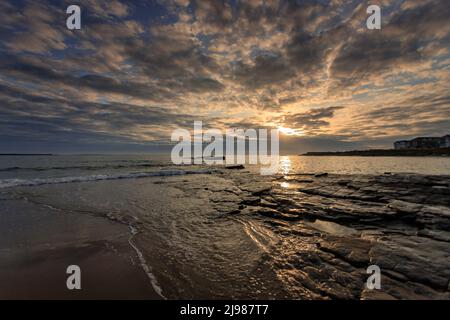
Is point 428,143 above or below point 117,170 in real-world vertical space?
above

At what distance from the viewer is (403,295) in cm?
333

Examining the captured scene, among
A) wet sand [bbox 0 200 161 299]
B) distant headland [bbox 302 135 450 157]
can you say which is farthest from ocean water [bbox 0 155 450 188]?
distant headland [bbox 302 135 450 157]

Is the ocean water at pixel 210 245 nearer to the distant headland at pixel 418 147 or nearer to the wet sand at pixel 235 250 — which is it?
the wet sand at pixel 235 250

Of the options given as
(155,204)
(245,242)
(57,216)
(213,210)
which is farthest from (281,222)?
(57,216)

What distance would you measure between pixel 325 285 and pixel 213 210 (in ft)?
22.4

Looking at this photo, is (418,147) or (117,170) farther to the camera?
(418,147)

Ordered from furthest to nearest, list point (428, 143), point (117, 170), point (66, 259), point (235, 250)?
point (428, 143), point (117, 170), point (235, 250), point (66, 259)

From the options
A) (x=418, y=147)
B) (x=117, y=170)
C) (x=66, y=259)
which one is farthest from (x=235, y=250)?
(x=418, y=147)

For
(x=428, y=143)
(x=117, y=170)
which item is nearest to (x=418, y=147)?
(x=428, y=143)

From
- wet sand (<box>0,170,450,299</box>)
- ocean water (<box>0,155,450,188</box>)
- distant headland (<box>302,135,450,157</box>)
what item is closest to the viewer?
wet sand (<box>0,170,450,299</box>)

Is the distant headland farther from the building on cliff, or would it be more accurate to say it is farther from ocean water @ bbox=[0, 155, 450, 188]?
ocean water @ bbox=[0, 155, 450, 188]

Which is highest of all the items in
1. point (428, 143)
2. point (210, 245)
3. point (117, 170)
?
point (428, 143)

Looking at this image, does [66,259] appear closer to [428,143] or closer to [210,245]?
[210,245]

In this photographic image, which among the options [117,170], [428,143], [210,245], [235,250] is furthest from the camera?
[428,143]
